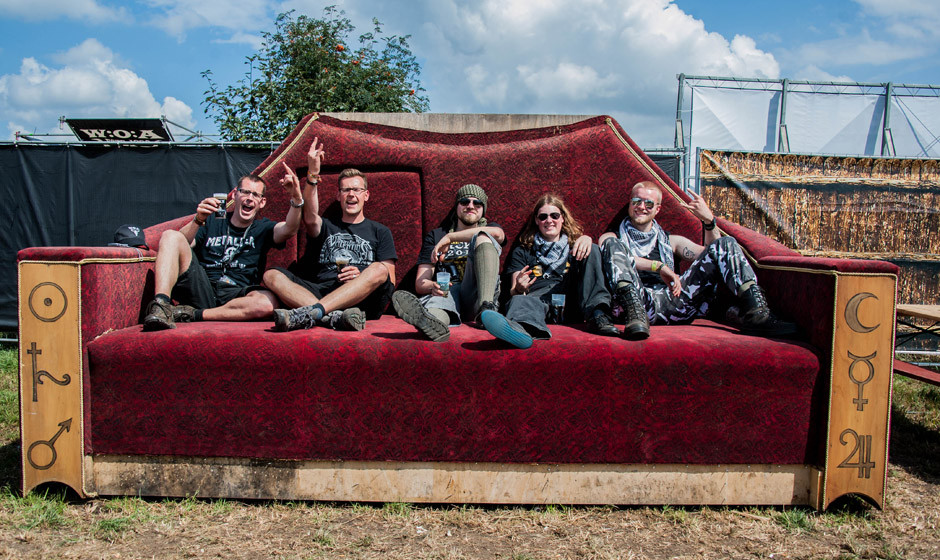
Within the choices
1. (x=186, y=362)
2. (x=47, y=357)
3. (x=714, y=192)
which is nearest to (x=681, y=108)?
(x=714, y=192)

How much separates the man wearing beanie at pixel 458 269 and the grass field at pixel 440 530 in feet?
2.40

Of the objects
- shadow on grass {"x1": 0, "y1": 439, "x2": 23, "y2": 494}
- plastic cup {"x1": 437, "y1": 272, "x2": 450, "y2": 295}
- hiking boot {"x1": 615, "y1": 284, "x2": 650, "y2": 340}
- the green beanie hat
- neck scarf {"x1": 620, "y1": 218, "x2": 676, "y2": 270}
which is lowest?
shadow on grass {"x1": 0, "y1": 439, "x2": 23, "y2": 494}

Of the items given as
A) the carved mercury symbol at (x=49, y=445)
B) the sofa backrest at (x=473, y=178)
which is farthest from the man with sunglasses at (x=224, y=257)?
the carved mercury symbol at (x=49, y=445)

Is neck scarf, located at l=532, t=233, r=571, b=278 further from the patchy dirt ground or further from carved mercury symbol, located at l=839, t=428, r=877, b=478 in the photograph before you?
carved mercury symbol, located at l=839, t=428, r=877, b=478

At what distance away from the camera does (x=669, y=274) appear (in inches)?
111

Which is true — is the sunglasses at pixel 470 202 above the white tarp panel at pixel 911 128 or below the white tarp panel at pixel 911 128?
below

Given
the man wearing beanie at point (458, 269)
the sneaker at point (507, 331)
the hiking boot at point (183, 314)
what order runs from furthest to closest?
the hiking boot at point (183, 314) → the man wearing beanie at point (458, 269) → the sneaker at point (507, 331)

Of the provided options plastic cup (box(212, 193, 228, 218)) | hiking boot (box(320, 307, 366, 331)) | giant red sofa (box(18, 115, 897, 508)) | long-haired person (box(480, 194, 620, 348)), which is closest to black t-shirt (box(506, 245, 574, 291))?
long-haired person (box(480, 194, 620, 348))

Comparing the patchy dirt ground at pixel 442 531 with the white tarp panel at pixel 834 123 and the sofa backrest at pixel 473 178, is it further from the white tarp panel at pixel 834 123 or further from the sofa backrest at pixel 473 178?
the white tarp panel at pixel 834 123

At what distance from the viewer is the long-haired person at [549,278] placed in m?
2.30

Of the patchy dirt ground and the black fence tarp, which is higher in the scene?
the black fence tarp

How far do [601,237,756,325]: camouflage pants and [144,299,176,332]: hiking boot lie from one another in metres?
1.97

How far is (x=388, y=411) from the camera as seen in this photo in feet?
7.10

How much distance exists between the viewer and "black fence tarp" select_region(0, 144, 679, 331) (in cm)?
532
